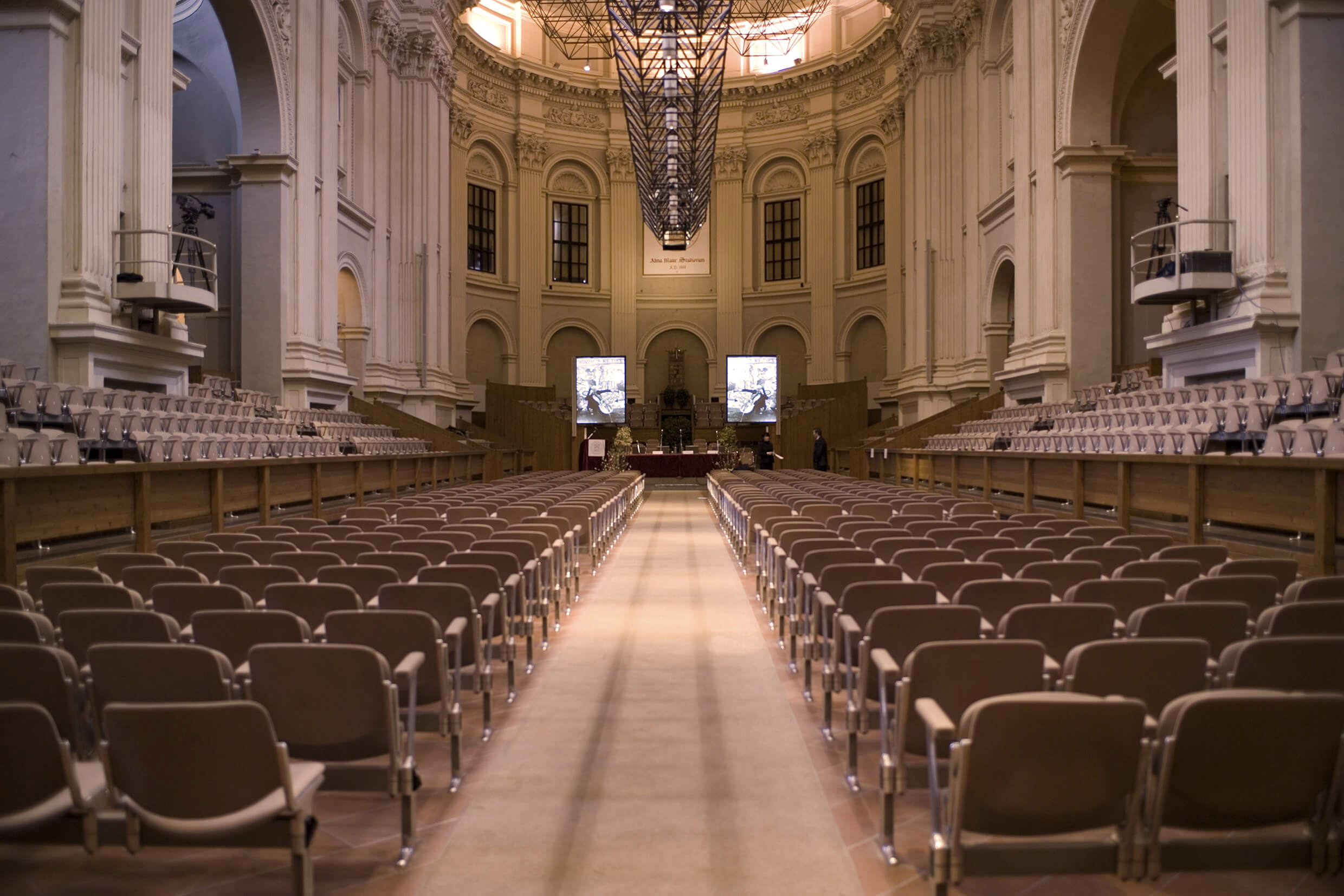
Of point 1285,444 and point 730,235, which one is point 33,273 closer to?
point 1285,444

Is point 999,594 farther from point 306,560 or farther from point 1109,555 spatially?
point 306,560

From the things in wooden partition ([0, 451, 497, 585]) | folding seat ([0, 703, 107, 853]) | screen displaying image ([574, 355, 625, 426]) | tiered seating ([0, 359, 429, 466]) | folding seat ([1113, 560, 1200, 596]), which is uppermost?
screen displaying image ([574, 355, 625, 426])

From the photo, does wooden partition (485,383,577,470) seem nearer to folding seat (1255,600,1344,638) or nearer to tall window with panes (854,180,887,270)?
tall window with panes (854,180,887,270)

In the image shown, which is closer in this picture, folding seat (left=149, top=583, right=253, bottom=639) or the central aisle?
the central aisle

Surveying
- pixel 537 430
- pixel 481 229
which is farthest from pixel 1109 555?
pixel 481 229

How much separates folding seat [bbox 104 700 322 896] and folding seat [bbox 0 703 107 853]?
0.34 feet

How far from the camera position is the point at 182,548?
6.43m

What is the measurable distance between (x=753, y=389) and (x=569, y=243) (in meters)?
8.13

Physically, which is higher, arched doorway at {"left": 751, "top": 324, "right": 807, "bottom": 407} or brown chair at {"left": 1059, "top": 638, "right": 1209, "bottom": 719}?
arched doorway at {"left": 751, "top": 324, "right": 807, "bottom": 407}

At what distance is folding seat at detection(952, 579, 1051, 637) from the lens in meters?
4.36

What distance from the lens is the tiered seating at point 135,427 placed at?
8.91 metres

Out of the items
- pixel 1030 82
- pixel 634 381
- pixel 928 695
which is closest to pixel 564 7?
pixel 634 381

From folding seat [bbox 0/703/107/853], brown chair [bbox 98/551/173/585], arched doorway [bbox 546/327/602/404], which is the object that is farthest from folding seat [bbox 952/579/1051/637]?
arched doorway [bbox 546/327/602/404]

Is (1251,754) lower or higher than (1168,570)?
lower
